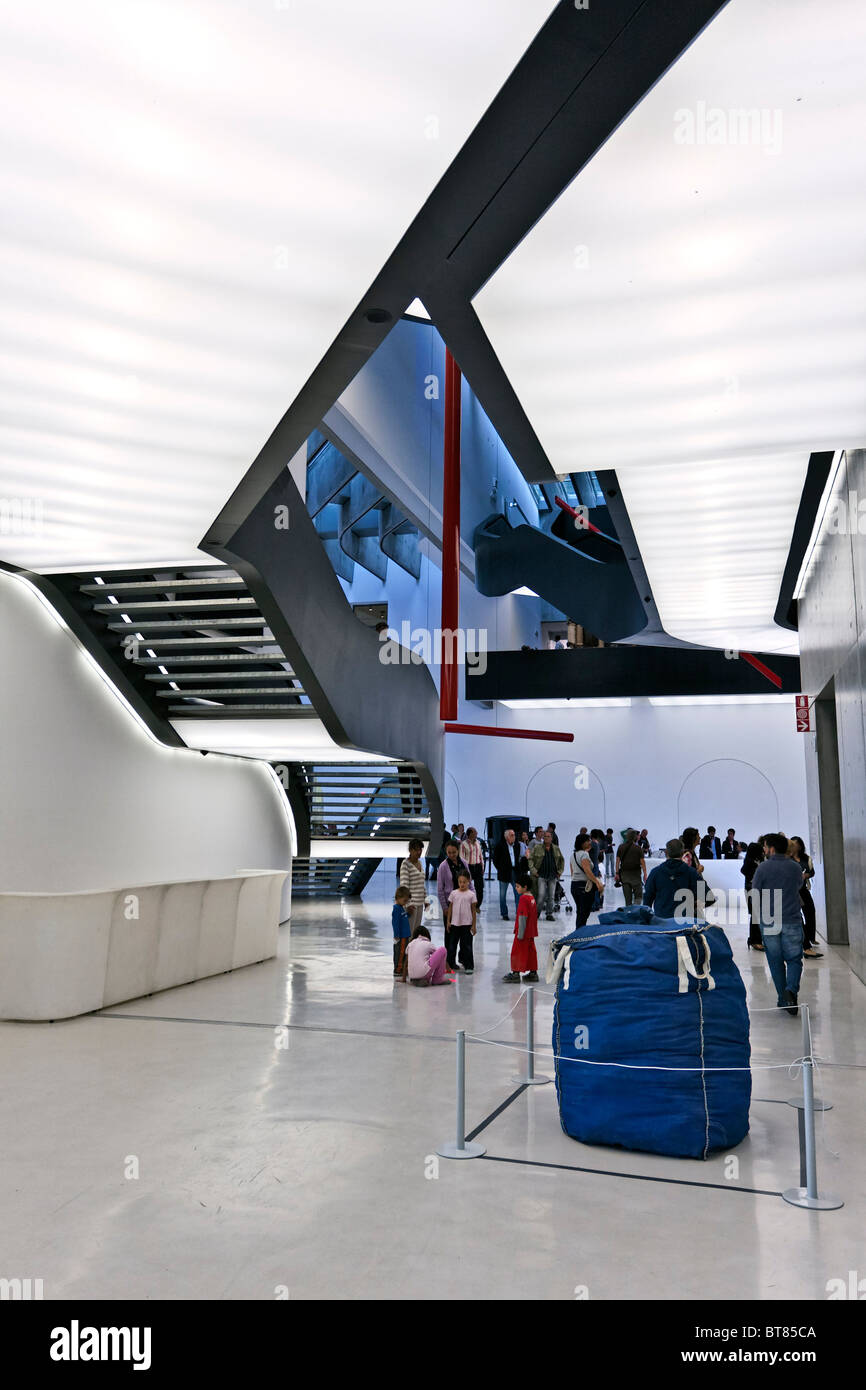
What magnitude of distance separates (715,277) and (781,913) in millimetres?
5224

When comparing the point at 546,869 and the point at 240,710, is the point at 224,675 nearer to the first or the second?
the point at 240,710

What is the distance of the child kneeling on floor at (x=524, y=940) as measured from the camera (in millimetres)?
8867

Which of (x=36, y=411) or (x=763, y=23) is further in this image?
(x=36, y=411)

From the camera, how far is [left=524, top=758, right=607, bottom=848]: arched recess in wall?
27.5 m

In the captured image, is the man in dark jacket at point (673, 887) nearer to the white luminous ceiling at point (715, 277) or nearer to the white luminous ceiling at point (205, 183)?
the white luminous ceiling at point (715, 277)

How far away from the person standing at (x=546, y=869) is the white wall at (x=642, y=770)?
38.4 ft

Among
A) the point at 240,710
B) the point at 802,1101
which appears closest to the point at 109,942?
the point at 240,710

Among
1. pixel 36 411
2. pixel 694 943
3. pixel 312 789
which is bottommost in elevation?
pixel 694 943

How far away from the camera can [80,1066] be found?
6023 mm
